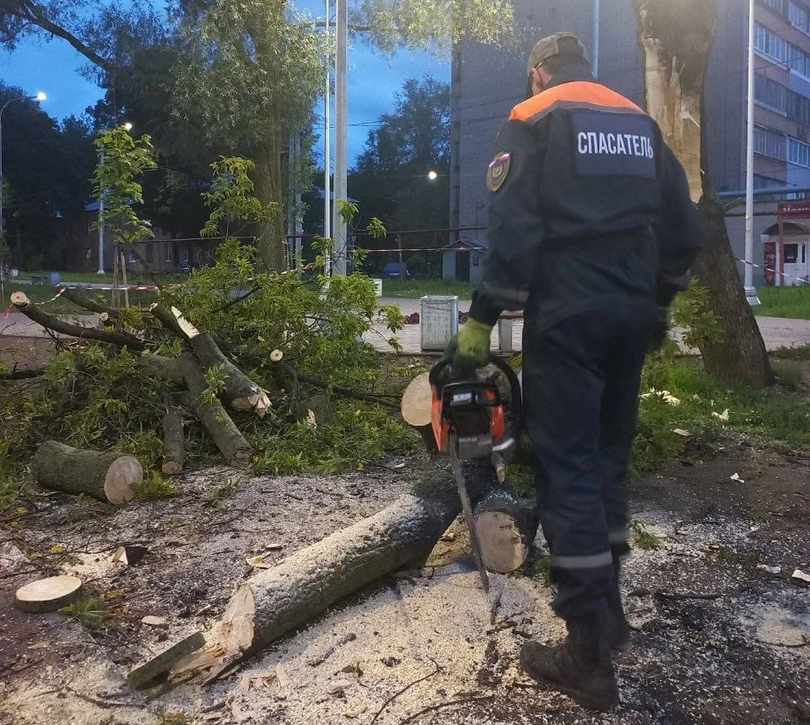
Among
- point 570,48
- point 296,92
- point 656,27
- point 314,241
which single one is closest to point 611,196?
point 570,48

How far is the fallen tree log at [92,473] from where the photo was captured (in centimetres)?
428

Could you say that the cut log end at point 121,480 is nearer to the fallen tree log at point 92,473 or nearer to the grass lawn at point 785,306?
the fallen tree log at point 92,473

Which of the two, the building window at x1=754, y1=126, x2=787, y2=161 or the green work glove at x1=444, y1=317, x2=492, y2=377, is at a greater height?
the building window at x1=754, y1=126, x2=787, y2=161

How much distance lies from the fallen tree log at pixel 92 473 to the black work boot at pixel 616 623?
9.20ft

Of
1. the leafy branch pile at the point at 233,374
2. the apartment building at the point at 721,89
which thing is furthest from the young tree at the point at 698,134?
the apartment building at the point at 721,89

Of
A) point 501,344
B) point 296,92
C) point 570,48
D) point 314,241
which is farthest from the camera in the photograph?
point 296,92

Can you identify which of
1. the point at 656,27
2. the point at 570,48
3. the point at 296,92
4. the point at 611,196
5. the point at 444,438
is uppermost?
the point at 296,92

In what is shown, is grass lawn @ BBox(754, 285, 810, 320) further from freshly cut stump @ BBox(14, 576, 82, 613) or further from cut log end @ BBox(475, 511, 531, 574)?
freshly cut stump @ BBox(14, 576, 82, 613)

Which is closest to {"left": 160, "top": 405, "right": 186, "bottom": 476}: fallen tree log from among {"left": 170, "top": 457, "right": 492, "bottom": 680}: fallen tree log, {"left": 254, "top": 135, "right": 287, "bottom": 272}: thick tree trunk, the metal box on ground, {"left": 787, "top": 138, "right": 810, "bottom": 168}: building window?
{"left": 170, "top": 457, "right": 492, "bottom": 680}: fallen tree log

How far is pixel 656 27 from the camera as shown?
661cm

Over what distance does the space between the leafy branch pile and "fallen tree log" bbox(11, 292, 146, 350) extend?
0.02m

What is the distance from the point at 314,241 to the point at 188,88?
388 inches

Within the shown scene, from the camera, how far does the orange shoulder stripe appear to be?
7.86 feet

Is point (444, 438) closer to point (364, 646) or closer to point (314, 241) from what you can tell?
point (364, 646)
